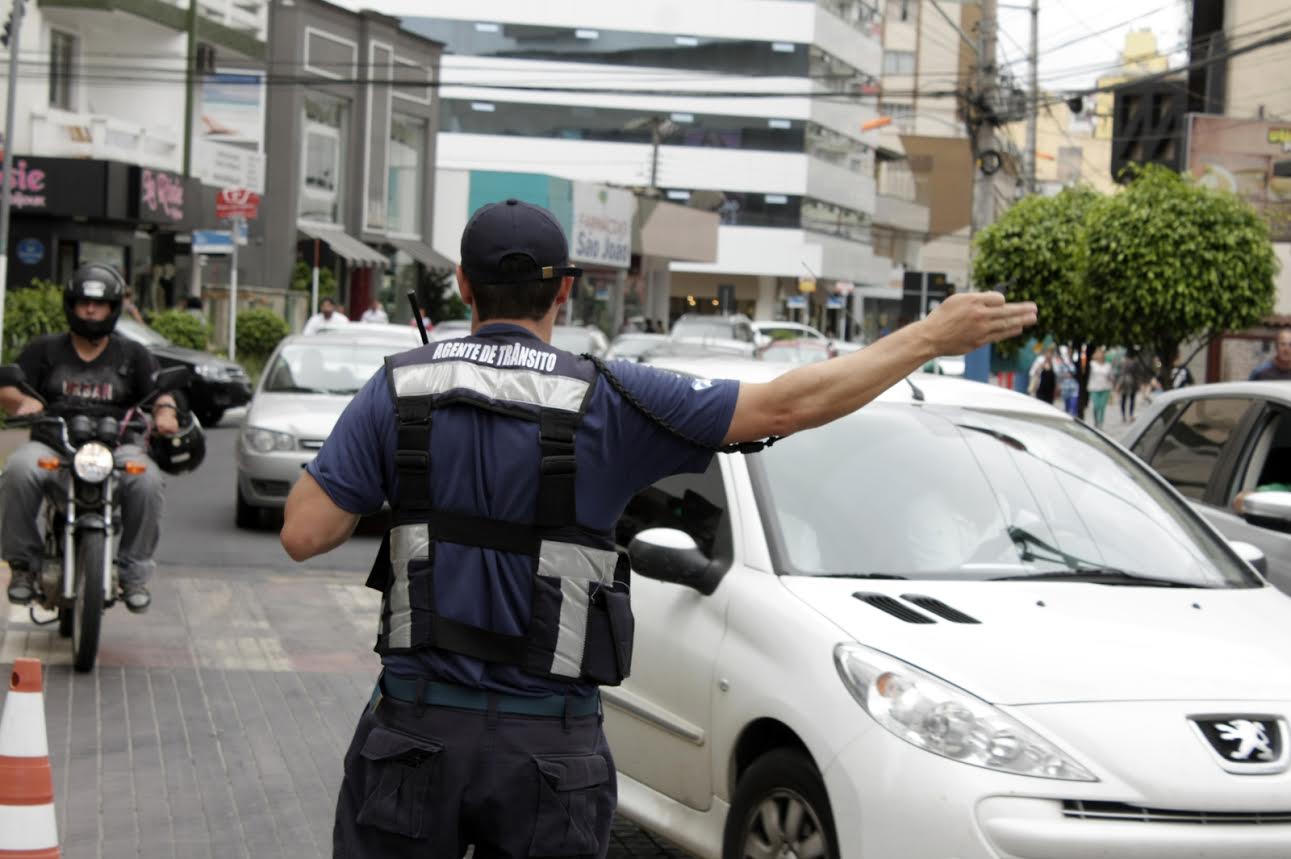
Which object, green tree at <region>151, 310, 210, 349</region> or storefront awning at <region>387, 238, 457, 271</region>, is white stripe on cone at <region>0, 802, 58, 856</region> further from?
storefront awning at <region>387, 238, 457, 271</region>

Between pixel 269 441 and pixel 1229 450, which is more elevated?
pixel 1229 450

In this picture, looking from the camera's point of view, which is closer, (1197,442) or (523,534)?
(523,534)

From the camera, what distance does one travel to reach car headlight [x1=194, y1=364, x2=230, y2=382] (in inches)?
971

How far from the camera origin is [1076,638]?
4.70 m

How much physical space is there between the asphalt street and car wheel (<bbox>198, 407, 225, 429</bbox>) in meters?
12.0

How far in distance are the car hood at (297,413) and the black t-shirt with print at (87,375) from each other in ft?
17.8

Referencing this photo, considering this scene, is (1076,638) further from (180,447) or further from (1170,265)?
(1170,265)

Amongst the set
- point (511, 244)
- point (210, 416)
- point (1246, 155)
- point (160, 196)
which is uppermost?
point (1246, 155)

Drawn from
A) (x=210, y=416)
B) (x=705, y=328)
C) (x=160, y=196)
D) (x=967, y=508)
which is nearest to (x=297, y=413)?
(x=967, y=508)

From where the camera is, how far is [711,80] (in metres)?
77.7

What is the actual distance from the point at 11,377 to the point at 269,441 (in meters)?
6.12

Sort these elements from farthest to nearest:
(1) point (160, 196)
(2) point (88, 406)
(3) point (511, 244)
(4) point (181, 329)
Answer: (1) point (160, 196) < (4) point (181, 329) < (2) point (88, 406) < (3) point (511, 244)

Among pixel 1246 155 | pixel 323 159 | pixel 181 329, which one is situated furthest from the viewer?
pixel 323 159

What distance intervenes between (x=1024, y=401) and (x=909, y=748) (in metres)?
2.40
